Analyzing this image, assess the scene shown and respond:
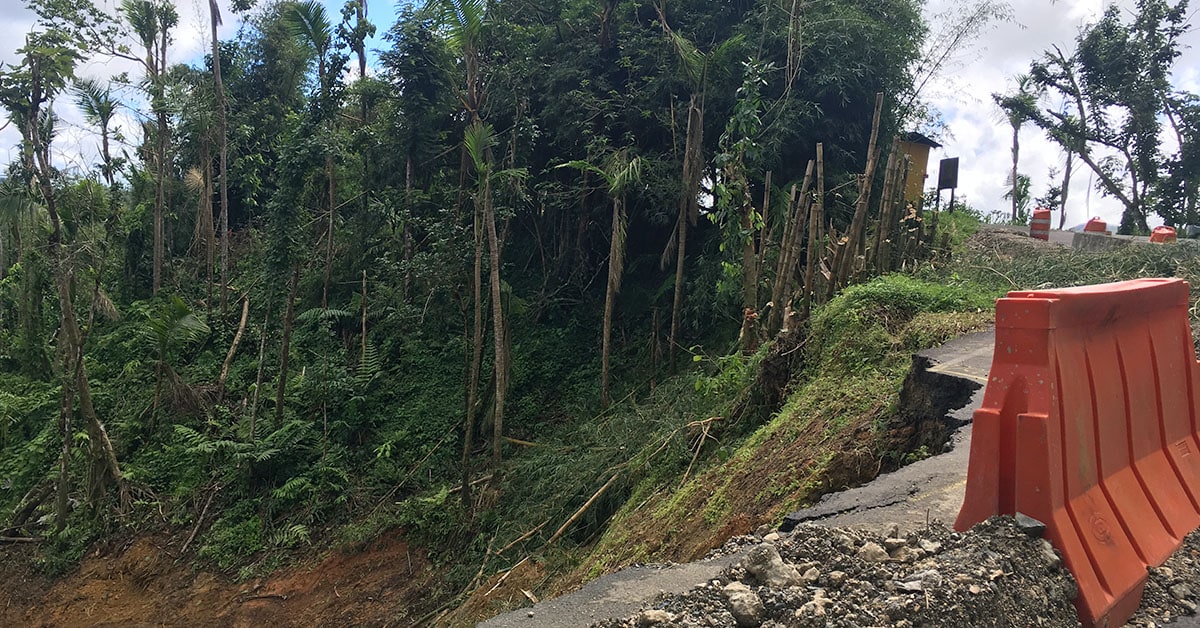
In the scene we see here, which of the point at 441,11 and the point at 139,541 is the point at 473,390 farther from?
the point at 139,541

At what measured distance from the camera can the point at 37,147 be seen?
31.7 ft

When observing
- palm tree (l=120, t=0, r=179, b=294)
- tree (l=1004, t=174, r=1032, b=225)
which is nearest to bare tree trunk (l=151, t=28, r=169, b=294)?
palm tree (l=120, t=0, r=179, b=294)

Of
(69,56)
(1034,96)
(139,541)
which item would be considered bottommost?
(139,541)

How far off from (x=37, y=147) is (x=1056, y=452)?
11.7m

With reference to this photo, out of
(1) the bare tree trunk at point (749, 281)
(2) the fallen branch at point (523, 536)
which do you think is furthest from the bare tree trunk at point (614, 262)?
(2) the fallen branch at point (523, 536)

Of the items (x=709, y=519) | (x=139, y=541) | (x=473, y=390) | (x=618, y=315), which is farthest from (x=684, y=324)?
(x=139, y=541)

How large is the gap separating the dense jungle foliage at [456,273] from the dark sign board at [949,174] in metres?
1.23

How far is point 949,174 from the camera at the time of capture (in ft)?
45.8

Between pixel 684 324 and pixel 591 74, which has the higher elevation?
pixel 591 74

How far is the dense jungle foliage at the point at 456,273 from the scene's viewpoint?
31.1 feet

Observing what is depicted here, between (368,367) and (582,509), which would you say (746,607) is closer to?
(582,509)

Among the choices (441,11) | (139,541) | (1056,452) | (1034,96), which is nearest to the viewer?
(1056,452)

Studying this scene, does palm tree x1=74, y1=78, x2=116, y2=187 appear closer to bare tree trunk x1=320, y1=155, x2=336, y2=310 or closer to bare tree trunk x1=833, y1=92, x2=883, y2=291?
bare tree trunk x1=320, y1=155, x2=336, y2=310

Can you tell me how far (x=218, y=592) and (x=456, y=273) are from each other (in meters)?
5.51
